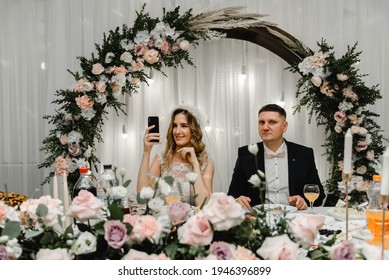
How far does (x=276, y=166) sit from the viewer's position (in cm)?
323

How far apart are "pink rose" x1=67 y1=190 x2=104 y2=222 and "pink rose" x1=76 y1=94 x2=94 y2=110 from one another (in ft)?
7.58

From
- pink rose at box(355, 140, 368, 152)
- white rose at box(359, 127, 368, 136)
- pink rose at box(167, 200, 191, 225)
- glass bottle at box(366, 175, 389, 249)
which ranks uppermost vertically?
white rose at box(359, 127, 368, 136)

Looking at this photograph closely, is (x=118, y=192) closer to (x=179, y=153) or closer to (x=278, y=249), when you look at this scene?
(x=278, y=249)

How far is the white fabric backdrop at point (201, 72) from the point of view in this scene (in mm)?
3756

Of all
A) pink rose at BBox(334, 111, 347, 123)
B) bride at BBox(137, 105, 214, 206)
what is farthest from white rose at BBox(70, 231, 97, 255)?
pink rose at BBox(334, 111, 347, 123)

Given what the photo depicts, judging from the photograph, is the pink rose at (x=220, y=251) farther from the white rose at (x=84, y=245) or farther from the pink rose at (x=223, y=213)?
the white rose at (x=84, y=245)

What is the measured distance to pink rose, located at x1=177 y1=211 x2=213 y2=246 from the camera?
0.96 meters

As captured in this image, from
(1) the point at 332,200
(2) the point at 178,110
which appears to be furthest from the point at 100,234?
(1) the point at 332,200

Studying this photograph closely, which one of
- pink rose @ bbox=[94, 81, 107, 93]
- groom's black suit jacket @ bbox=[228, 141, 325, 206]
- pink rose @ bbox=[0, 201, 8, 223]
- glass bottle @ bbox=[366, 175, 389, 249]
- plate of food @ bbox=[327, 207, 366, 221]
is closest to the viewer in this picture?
pink rose @ bbox=[0, 201, 8, 223]

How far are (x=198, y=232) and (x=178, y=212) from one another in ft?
0.29

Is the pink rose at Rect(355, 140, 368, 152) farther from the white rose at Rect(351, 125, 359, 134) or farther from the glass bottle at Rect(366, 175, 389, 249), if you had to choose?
the glass bottle at Rect(366, 175, 389, 249)

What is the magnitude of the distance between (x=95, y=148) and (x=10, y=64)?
1.12m

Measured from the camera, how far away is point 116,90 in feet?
11.0

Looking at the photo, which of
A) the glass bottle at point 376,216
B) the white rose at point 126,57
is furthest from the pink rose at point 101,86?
the glass bottle at point 376,216
